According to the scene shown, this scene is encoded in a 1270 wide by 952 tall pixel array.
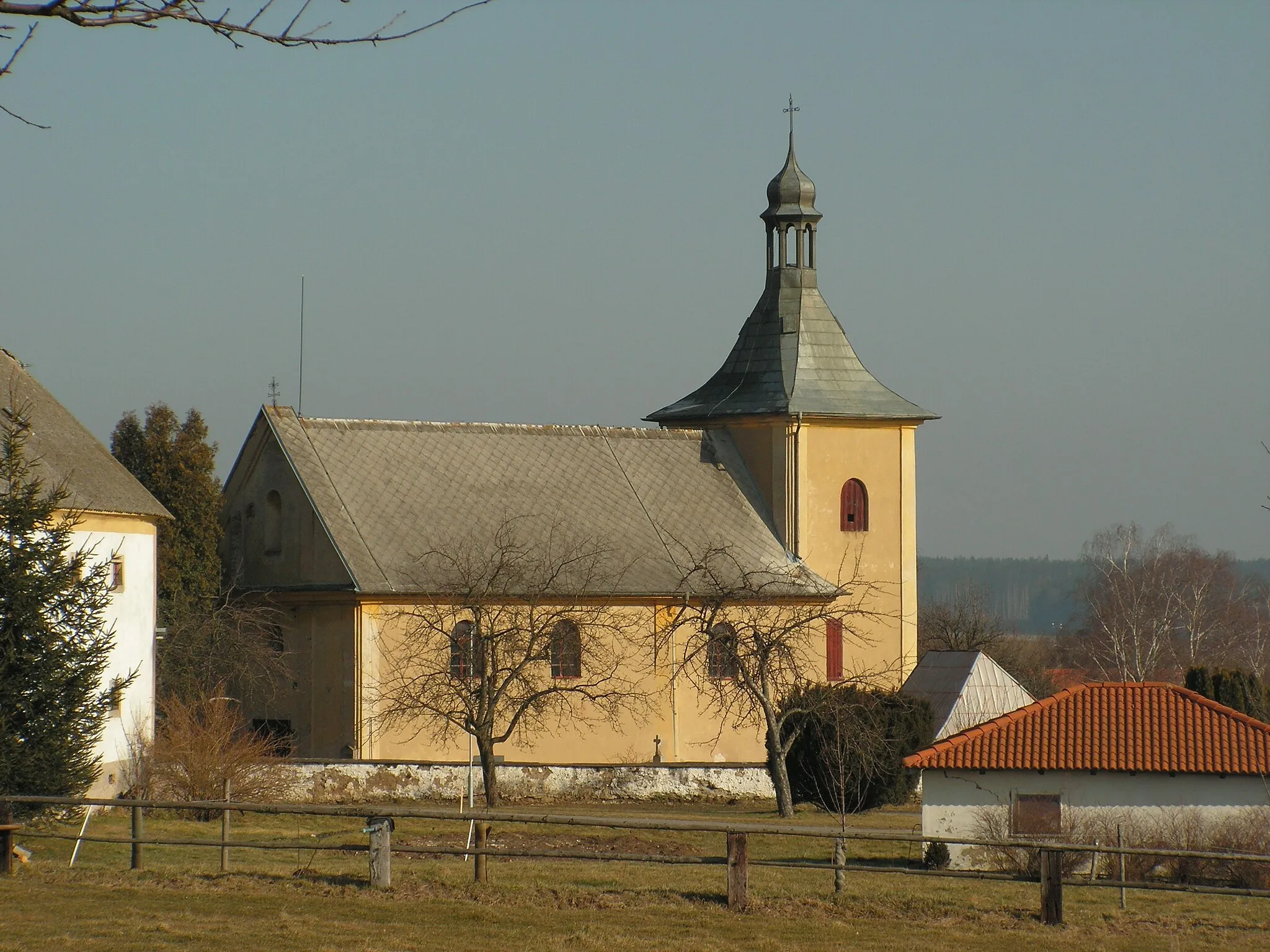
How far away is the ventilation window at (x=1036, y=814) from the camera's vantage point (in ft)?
80.0

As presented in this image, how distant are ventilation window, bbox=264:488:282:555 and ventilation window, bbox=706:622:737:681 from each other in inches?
352

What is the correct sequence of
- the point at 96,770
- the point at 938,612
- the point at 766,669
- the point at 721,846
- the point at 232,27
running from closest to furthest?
the point at 232,27, the point at 96,770, the point at 721,846, the point at 766,669, the point at 938,612

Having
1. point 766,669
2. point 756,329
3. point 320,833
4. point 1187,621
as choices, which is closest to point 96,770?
point 320,833

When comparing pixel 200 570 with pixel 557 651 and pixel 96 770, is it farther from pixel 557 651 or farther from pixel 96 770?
pixel 96 770

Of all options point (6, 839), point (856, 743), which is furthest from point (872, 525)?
point (6, 839)

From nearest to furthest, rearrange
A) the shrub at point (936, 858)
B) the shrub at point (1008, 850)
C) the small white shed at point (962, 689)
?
the shrub at point (1008, 850)
the shrub at point (936, 858)
the small white shed at point (962, 689)

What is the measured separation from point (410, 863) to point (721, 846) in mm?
6124

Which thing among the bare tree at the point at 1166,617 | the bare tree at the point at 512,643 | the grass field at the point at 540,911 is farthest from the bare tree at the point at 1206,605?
the grass field at the point at 540,911

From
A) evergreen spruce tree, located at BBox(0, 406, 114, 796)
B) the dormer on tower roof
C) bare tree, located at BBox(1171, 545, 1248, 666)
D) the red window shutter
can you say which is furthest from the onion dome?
bare tree, located at BBox(1171, 545, 1248, 666)

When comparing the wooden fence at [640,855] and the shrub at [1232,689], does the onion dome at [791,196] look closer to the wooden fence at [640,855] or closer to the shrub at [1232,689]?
the shrub at [1232,689]

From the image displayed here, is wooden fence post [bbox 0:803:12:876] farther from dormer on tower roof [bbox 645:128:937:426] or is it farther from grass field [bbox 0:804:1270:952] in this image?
dormer on tower roof [bbox 645:128:937:426]

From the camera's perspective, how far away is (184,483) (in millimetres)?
36812

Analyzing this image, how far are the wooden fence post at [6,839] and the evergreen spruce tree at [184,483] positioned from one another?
697 inches

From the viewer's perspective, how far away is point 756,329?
42344 mm
